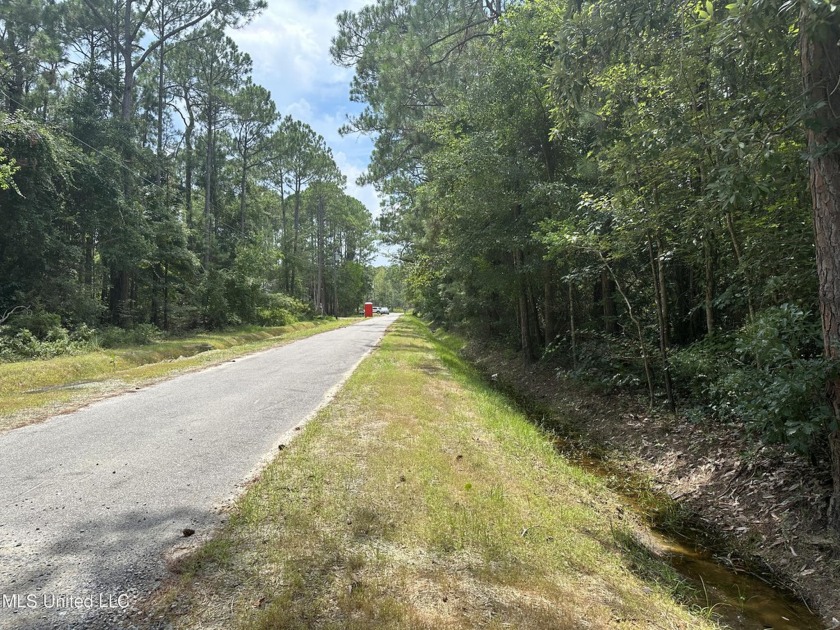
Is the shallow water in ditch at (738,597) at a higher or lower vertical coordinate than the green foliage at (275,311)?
lower

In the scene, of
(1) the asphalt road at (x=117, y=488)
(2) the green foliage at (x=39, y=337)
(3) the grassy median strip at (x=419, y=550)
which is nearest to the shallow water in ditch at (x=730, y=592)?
(3) the grassy median strip at (x=419, y=550)

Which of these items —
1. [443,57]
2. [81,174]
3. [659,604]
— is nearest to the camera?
[659,604]

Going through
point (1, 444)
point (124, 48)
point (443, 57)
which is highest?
point (124, 48)

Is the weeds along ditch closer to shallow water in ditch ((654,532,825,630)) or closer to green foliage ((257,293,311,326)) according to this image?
shallow water in ditch ((654,532,825,630))

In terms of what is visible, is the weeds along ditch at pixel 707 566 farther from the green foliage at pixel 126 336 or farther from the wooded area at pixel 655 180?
the green foliage at pixel 126 336

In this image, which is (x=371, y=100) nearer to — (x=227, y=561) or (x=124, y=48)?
(x=124, y=48)

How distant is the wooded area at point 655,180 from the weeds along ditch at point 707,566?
97 cm

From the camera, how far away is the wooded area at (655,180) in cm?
396

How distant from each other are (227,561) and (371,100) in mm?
17816

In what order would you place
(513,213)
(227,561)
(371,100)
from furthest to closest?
1. (371,100)
2. (513,213)
3. (227,561)

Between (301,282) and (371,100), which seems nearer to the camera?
(371,100)

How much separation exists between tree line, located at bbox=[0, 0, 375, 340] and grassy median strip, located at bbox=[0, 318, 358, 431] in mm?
2818

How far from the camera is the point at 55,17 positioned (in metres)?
20.6

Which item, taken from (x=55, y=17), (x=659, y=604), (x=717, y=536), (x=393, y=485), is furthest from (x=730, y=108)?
(x=55, y=17)
